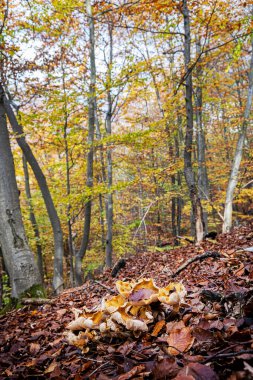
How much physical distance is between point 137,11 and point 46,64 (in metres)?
2.59

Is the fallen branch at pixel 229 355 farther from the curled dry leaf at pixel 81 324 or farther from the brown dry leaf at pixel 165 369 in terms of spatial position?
the curled dry leaf at pixel 81 324

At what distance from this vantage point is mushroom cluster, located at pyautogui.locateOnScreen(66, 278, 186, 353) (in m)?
1.41

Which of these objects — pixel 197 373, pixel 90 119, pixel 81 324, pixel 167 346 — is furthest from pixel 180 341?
pixel 90 119

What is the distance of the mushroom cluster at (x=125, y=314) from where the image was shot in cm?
141

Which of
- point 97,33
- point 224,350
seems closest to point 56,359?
point 224,350

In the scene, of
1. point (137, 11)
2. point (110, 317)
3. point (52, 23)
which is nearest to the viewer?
point (110, 317)

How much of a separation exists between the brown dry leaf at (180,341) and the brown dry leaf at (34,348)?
1.05 meters

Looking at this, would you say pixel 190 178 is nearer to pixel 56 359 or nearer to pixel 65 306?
pixel 65 306

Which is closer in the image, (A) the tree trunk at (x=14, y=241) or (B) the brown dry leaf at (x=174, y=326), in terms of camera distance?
(B) the brown dry leaf at (x=174, y=326)

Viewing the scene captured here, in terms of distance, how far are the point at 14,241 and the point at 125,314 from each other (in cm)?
329

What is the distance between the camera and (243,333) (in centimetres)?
103

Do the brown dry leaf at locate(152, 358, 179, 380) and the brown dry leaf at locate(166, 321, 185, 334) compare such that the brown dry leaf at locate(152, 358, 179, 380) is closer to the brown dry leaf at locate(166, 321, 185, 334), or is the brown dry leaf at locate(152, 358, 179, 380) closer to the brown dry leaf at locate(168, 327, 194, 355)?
the brown dry leaf at locate(168, 327, 194, 355)

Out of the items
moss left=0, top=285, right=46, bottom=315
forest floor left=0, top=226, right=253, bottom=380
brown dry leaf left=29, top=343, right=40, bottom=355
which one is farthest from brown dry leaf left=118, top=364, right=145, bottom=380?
moss left=0, top=285, right=46, bottom=315

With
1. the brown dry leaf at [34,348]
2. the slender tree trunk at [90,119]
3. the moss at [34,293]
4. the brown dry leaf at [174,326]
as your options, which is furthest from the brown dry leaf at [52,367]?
the slender tree trunk at [90,119]
